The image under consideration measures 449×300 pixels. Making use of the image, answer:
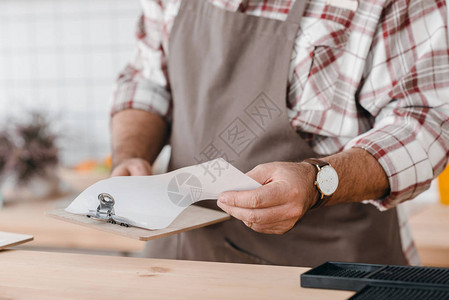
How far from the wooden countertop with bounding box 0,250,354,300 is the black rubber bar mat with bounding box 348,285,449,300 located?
0.10ft

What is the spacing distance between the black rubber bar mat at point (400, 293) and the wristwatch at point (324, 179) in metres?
0.25

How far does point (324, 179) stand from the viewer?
2.64 feet

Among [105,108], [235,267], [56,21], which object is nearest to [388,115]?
[235,267]

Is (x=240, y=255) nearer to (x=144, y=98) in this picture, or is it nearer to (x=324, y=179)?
(x=324, y=179)

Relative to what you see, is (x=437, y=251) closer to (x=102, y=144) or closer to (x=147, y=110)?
(x=147, y=110)

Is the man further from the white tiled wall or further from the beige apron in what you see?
the white tiled wall

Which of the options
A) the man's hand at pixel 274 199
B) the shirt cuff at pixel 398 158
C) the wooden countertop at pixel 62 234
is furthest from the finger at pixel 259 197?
the wooden countertop at pixel 62 234

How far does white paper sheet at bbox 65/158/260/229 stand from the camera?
2.48 ft

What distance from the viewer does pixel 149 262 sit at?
0.73 meters

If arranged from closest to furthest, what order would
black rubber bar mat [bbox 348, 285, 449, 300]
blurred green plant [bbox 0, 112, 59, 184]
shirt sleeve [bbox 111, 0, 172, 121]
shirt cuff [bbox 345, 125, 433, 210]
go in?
1. black rubber bar mat [bbox 348, 285, 449, 300]
2. shirt cuff [bbox 345, 125, 433, 210]
3. shirt sleeve [bbox 111, 0, 172, 121]
4. blurred green plant [bbox 0, 112, 59, 184]

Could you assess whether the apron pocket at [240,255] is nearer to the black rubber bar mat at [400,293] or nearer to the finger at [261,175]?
the finger at [261,175]

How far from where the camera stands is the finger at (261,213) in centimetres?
74

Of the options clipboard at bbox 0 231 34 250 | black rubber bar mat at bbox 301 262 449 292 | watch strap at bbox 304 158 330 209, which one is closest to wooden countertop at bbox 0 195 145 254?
clipboard at bbox 0 231 34 250

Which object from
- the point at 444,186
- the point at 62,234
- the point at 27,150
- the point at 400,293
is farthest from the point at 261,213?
the point at 27,150
